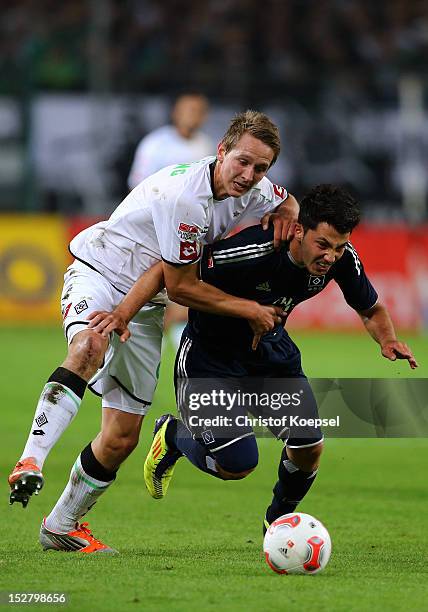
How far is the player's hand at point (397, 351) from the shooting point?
5450mm

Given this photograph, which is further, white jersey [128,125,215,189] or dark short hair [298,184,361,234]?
white jersey [128,125,215,189]

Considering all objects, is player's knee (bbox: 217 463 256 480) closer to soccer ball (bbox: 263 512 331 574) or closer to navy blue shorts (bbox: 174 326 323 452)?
navy blue shorts (bbox: 174 326 323 452)

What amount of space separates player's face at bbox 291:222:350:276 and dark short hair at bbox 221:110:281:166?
0.40 meters

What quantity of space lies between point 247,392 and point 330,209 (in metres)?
1.03

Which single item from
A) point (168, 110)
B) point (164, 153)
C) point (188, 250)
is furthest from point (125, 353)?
point (168, 110)

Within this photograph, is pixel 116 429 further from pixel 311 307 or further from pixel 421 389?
pixel 311 307

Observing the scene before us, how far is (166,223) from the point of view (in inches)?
210

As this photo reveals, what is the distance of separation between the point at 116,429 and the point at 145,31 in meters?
14.8

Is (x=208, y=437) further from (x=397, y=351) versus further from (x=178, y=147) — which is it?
(x=178, y=147)

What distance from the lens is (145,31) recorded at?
64.3ft

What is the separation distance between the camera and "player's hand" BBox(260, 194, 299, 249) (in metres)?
5.41

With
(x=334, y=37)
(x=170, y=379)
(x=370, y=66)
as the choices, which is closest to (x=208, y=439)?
(x=170, y=379)

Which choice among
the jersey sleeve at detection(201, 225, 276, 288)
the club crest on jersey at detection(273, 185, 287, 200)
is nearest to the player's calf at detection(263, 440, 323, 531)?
the jersey sleeve at detection(201, 225, 276, 288)

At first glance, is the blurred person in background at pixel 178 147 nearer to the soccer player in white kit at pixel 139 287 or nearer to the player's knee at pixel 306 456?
the soccer player in white kit at pixel 139 287
